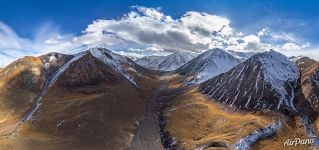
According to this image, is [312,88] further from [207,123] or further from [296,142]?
[296,142]

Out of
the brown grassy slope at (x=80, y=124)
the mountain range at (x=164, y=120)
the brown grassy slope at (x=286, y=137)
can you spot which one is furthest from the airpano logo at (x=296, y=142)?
the brown grassy slope at (x=80, y=124)

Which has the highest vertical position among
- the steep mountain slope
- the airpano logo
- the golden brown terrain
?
the steep mountain slope

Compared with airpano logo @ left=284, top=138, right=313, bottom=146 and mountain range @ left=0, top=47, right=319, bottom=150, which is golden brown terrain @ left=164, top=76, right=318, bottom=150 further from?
airpano logo @ left=284, top=138, right=313, bottom=146

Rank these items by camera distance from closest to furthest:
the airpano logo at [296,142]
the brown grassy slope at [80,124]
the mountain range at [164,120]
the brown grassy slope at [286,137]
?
the brown grassy slope at [286,137], the airpano logo at [296,142], the mountain range at [164,120], the brown grassy slope at [80,124]

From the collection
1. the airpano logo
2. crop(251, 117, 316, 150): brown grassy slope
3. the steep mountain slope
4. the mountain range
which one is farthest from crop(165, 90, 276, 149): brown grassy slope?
the steep mountain slope

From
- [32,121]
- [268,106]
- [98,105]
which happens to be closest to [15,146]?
[32,121]

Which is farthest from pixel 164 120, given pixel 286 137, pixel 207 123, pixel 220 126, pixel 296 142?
pixel 296 142

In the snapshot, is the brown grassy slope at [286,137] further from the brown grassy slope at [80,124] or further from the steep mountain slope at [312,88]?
the brown grassy slope at [80,124]

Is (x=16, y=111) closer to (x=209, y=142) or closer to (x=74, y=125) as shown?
(x=74, y=125)
